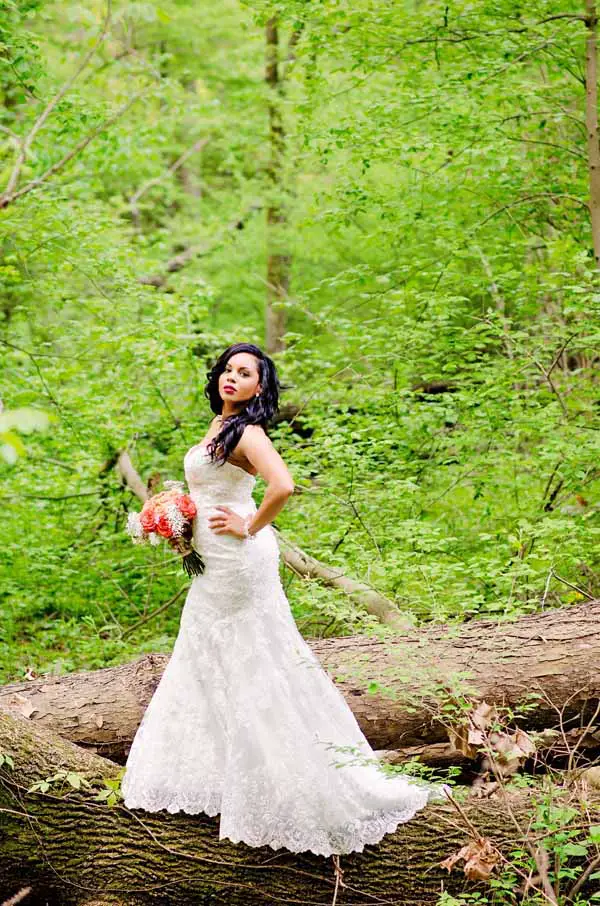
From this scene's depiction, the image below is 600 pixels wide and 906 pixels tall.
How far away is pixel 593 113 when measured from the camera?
7.19m

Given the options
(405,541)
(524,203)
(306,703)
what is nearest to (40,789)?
(306,703)

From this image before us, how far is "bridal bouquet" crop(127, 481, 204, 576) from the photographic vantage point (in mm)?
4051

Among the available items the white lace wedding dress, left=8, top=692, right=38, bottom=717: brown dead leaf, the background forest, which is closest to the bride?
the white lace wedding dress

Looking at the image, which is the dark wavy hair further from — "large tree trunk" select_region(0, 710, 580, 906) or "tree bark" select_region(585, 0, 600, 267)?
"tree bark" select_region(585, 0, 600, 267)

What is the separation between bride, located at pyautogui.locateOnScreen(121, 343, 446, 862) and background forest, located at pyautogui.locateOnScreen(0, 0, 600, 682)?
78.8 inches

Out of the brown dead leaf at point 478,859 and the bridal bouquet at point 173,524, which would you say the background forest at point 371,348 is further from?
the brown dead leaf at point 478,859

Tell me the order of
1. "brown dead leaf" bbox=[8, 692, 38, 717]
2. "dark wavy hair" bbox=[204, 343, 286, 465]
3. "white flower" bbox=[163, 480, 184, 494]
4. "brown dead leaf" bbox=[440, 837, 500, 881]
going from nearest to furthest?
"brown dead leaf" bbox=[440, 837, 500, 881], "dark wavy hair" bbox=[204, 343, 286, 465], "white flower" bbox=[163, 480, 184, 494], "brown dead leaf" bbox=[8, 692, 38, 717]

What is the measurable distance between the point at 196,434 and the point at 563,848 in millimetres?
6056

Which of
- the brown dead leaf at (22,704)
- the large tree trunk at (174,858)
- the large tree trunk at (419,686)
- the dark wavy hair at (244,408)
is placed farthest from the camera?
the brown dead leaf at (22,704)

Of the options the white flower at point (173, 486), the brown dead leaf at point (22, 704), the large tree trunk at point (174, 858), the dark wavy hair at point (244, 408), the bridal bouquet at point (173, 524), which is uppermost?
the dark wavy hair at point (244, 408)

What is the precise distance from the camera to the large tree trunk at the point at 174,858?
12.1ft

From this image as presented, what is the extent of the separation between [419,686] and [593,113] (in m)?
5.00

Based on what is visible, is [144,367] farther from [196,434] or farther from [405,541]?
[405,541]

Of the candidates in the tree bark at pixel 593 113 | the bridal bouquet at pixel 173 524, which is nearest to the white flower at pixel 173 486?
the bridal bouquet at pixel 173 524
